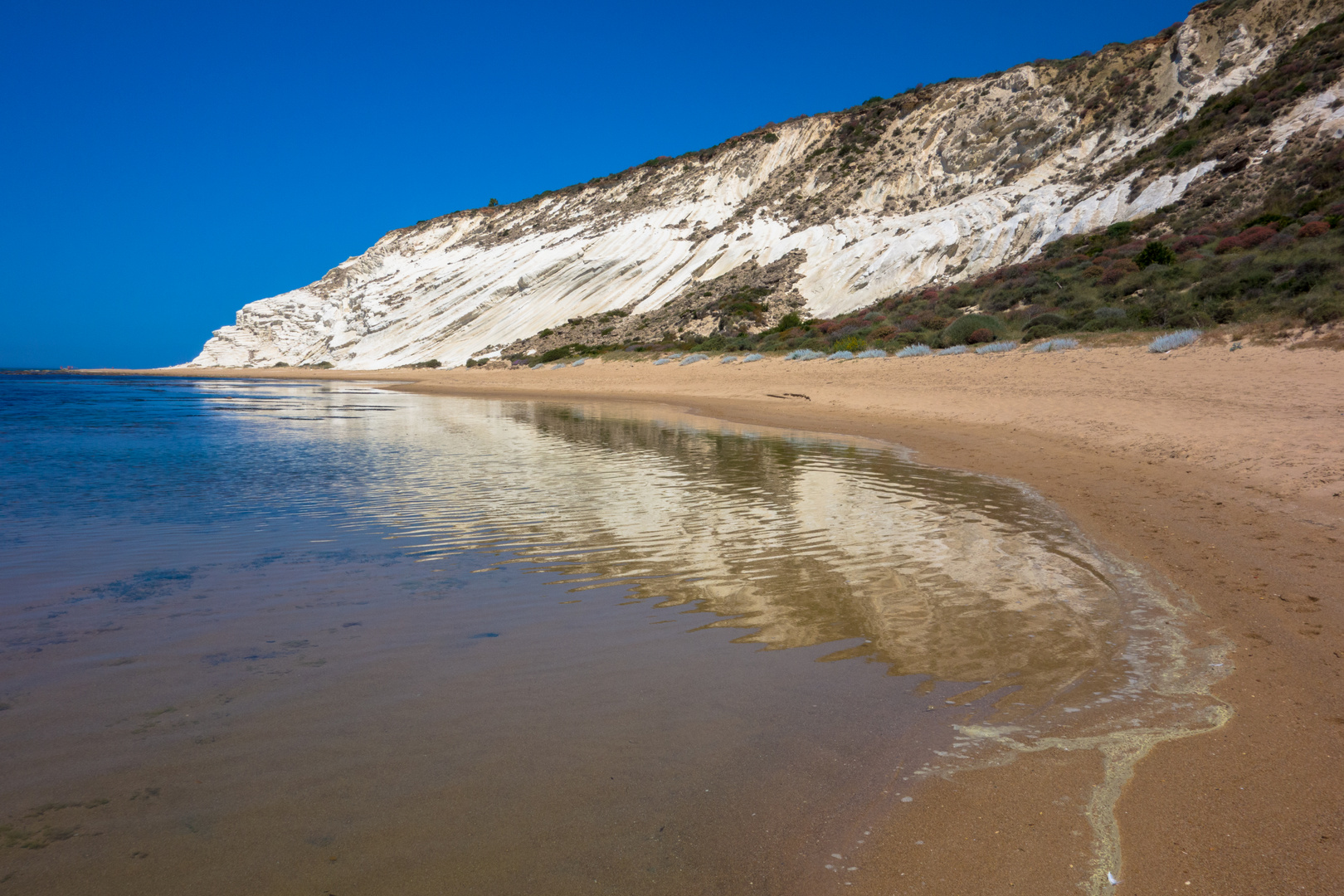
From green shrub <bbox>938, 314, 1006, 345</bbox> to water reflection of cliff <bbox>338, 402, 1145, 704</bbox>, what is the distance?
14041 mm

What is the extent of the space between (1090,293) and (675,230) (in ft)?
123

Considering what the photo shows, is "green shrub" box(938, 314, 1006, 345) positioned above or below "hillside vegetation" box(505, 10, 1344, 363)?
below

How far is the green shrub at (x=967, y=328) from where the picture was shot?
78.0 ft

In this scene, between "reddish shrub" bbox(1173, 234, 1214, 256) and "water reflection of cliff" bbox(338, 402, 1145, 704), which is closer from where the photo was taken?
"water reflection of cliff" bbox(338, 402, 1145, 704)

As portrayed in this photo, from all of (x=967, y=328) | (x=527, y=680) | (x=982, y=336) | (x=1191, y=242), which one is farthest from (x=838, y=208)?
(x=527, y=680)

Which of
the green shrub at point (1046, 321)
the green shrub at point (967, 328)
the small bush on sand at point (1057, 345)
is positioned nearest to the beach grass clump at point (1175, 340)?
the small bush on sand at point (1057, 345)

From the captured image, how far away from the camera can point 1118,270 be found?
2611cm

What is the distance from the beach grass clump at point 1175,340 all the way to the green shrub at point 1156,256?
1093 cm

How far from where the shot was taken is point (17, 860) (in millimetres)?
2318

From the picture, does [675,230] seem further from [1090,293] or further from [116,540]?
[116,540]

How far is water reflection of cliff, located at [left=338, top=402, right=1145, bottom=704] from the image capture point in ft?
14.0

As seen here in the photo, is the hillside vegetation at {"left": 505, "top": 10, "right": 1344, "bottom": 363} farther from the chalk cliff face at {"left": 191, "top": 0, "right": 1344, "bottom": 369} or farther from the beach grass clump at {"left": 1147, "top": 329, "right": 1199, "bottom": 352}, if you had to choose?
the chalk cliff face at {"left": 191, "top": 0, "right": 1344, "bottom": 369}

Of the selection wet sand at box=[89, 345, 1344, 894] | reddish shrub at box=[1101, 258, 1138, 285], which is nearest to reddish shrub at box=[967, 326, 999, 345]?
wet sand at box=[89, 345, 1344, 894]

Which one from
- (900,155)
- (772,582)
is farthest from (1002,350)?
(900,155)
